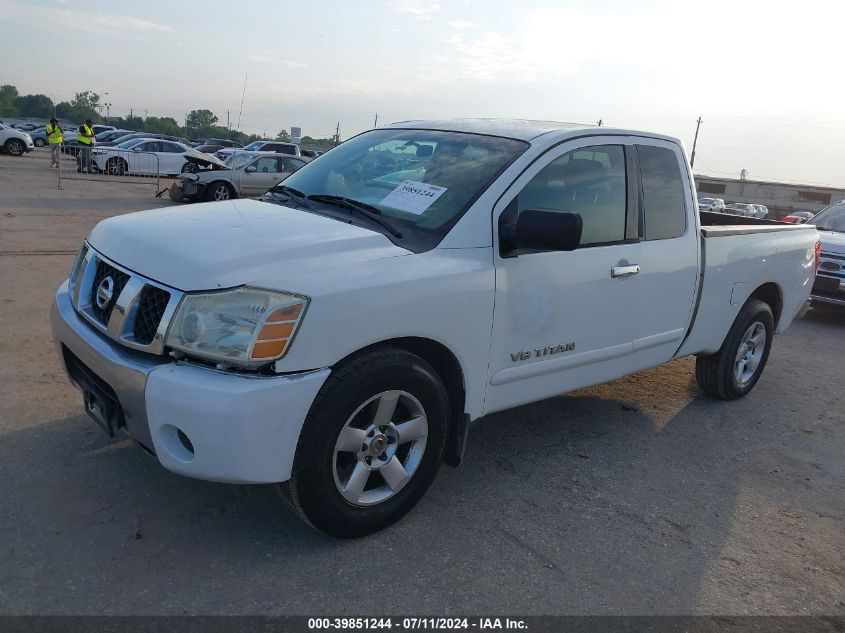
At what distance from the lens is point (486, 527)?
10.8 ft

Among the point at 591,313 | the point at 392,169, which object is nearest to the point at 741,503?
the point at 591,313

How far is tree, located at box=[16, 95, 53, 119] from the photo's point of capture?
110 m

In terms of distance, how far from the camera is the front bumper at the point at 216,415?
2545 mm

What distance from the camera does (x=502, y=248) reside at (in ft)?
10.9

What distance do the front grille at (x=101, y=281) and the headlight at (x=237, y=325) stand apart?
482 millimetres

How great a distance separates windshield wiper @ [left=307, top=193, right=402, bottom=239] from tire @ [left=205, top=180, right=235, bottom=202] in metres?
13.5

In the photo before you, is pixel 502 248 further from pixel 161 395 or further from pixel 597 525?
pixel 161 395

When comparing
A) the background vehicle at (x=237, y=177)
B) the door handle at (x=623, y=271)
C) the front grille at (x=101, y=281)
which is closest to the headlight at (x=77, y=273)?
the front grille at (x=101, y=281)

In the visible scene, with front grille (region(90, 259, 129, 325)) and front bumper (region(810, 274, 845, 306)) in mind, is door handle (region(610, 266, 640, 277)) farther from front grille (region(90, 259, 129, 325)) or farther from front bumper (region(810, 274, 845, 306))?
front bumper (region(810, 274, 845, 306))

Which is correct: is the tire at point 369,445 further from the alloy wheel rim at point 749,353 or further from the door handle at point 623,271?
the alloy wheel rim at point 749,353

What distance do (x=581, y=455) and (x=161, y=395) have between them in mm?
2534

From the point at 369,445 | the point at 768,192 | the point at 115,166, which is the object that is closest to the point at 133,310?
the point at 369,445

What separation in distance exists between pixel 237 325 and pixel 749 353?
430 centimetres

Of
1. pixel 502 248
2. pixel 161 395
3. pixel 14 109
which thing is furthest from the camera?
pixel 14 109
